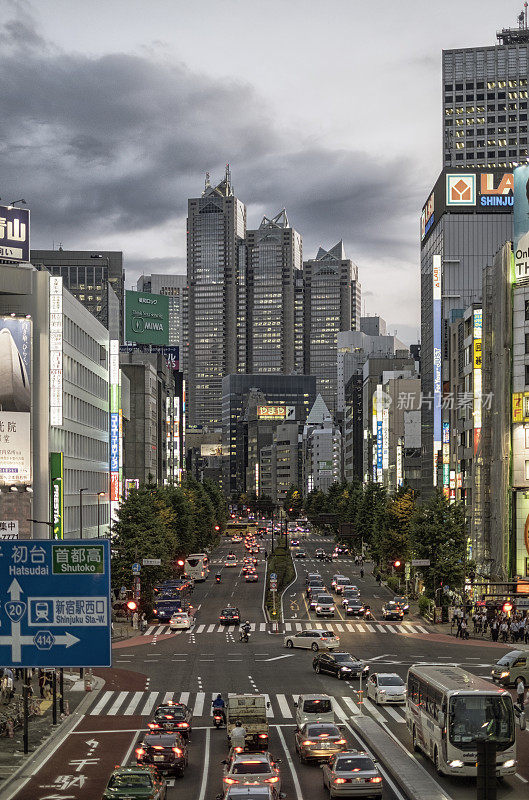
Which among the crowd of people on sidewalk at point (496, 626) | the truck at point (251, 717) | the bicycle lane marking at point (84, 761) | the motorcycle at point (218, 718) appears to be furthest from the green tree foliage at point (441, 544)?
the truck at point (251, 717)

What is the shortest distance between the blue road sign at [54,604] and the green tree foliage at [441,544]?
60.4 meters

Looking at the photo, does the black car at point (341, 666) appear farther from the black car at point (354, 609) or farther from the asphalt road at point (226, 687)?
the black car at point (354, 609)

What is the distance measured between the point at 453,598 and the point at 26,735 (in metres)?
57.1

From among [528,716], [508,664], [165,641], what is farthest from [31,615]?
[165,641]

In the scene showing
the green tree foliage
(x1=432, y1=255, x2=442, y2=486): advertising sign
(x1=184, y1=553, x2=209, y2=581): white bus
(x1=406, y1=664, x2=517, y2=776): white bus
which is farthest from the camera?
(x1=432, y1=255, x2=442, y2=486): advertising sign

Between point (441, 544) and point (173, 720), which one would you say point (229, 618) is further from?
point (173, 720)

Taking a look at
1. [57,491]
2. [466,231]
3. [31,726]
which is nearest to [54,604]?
[31,726]

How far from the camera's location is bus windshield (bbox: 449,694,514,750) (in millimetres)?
34312

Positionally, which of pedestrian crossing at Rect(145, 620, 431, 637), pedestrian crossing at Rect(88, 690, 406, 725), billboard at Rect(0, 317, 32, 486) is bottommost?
pedestrian crossing at Rect(145, 620, 431, 637)

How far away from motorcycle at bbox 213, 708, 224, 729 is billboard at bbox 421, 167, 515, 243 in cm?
12034

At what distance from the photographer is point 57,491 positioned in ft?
288

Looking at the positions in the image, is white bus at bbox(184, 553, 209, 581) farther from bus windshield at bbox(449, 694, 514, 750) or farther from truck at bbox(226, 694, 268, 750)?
bus windshield at bbox(449, 694, 514, 750)

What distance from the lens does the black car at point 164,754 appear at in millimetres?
36906

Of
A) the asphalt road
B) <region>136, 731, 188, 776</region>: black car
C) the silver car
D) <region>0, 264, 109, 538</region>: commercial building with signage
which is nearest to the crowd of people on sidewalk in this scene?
the asphalt road
